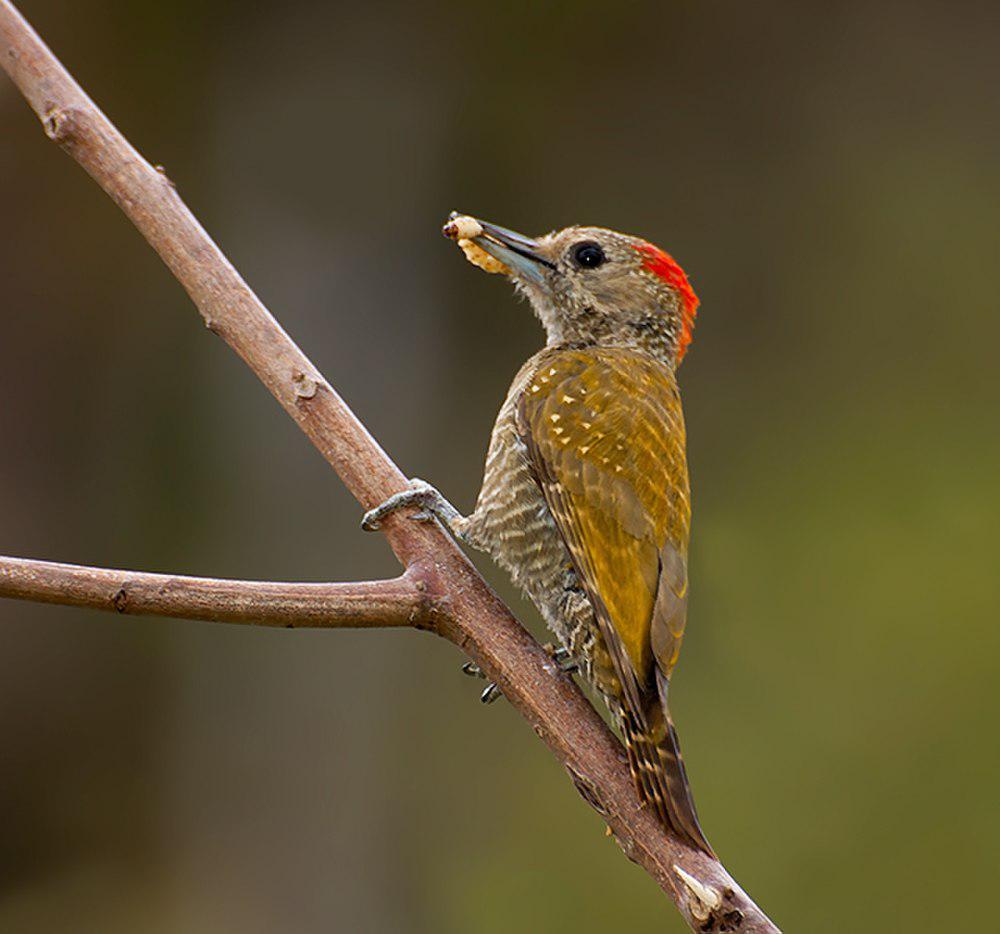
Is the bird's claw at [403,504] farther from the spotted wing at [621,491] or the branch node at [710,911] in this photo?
the branch node at [710,911]

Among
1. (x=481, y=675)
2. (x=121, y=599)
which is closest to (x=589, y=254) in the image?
(x=481, y=675)

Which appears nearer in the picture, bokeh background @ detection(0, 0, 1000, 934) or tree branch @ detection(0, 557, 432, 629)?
tree branch @ detection(0, 557, 432, 629)

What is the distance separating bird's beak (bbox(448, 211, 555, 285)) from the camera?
299 cm

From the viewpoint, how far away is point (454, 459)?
5844 millimetres

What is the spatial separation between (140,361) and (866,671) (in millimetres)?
3089

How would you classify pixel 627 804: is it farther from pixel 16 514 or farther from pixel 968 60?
pixel 968 60

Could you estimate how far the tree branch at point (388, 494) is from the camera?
6.42 feet

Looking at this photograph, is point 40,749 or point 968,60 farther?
point 968,60

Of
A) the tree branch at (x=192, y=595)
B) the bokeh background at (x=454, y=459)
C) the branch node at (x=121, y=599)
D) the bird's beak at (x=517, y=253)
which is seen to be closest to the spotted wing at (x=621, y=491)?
the bird's beak at (x=517, y=253)

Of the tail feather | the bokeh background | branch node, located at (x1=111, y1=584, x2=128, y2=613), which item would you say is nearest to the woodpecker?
the tail feather

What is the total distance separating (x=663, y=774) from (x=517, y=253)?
1381 millimetres

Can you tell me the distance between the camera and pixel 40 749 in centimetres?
524

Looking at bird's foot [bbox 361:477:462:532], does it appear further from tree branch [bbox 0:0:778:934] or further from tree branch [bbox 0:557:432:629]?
tree branch [bbox 0:557:432:629]

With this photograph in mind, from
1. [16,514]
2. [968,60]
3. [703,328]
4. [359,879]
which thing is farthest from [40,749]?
[968,60]
